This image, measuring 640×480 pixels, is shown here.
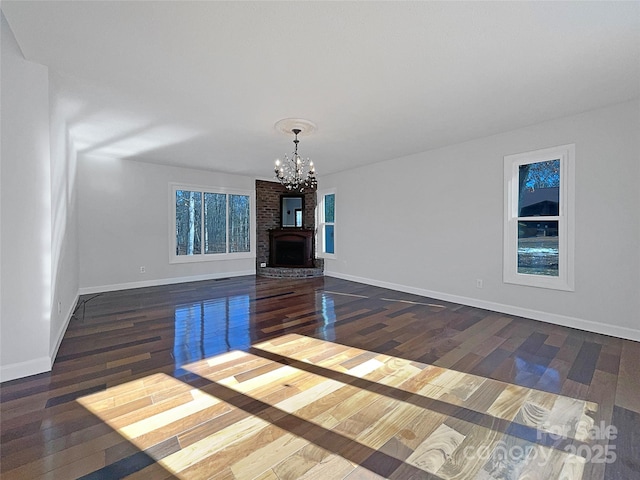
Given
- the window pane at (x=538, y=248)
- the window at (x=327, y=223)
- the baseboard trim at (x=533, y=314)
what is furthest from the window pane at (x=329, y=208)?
the window pane at (x=538, y=248)

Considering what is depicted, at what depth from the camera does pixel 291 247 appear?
7.38 meters

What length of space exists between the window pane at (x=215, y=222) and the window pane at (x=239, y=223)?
0.51 ft

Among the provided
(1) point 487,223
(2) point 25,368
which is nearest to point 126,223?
(2) point 25,368

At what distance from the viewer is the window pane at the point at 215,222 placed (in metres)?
6.54

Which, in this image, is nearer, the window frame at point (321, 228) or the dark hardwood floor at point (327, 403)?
the dark hardwood floor at point (327, 403)

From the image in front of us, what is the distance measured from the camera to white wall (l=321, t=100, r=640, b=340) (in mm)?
3057

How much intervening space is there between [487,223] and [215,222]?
5616 millimetres

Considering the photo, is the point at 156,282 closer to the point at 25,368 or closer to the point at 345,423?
the point at 25,368

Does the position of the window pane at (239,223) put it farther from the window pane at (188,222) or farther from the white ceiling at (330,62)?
the white ceiling at (330,62)

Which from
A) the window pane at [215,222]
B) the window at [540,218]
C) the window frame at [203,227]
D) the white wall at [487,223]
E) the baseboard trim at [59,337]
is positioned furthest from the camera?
the window pane at [215,222]


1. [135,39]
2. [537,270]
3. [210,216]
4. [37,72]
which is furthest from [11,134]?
[537,270]

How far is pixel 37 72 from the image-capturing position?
2301 millimetres

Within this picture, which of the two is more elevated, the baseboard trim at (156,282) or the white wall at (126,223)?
the white wall at (126,223)

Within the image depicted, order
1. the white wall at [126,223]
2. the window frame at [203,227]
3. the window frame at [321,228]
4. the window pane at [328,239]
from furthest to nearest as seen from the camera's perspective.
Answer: the window frame at [321,228] < the window pane at [328,239] < the window frame at [203,227] < the white wall at [126,223]
